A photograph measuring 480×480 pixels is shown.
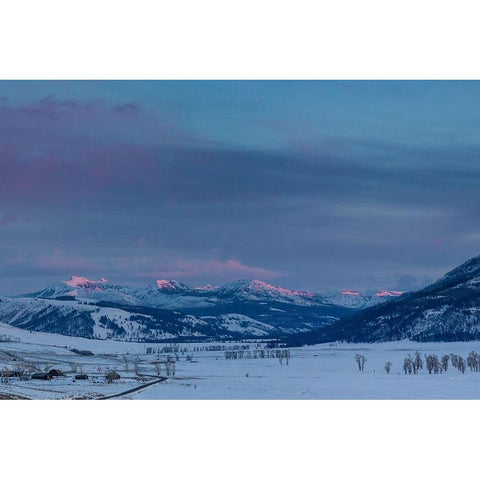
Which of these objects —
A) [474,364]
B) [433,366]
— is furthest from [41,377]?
[474,364]

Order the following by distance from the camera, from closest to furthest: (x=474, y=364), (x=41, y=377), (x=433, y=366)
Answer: (x=41, y=377) < (x=433, y=366) < (x=474, y=364)

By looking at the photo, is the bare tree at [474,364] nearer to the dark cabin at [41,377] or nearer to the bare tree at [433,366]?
the bare tree at [433,366]

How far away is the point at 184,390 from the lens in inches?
3467

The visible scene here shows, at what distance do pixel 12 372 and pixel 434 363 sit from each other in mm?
59343

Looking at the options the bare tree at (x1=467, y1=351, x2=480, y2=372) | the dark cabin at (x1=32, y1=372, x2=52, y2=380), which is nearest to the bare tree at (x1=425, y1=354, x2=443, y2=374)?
the bare tree at (x1=467, y1=351, x2=480, y2=372)

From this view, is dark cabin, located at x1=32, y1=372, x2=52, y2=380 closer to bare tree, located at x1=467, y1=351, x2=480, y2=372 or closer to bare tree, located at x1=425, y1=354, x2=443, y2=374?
bare tree, located at x1=425, y1=354, x2=443, y2=374

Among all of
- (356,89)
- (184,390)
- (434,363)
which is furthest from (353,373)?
(356,89)

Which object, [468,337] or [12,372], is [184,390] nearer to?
[12,372]

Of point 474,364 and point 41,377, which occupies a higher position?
point 474,364

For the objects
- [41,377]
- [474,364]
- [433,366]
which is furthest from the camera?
[474,364]

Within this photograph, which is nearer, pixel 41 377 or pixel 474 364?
pixel 41 377

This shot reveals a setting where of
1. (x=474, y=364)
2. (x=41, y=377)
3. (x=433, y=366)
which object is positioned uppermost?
(x=474, y=364)

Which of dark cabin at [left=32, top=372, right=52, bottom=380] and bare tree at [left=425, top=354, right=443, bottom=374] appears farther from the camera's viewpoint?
bare tree at [left=425, top=354, right=443, bottom=374]

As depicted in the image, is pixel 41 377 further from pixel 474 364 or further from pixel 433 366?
pixel 474 364
